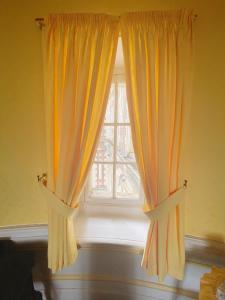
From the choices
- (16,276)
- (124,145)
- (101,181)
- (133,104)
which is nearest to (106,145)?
(124,145)

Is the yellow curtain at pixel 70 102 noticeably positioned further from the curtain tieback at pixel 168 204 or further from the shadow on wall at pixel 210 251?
the shadow on wall at pixel 210 251

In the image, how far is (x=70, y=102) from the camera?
1156 mm

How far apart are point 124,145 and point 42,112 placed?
0.62 metres

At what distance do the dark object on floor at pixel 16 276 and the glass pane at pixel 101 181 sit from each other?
1.95ft

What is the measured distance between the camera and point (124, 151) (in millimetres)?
1570

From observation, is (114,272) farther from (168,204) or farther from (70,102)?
(70,102)

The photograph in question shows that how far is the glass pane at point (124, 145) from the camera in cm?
155

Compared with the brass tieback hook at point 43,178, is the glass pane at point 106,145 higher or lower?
higher

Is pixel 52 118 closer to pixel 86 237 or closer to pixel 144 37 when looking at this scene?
pixel 144 37

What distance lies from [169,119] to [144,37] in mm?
453

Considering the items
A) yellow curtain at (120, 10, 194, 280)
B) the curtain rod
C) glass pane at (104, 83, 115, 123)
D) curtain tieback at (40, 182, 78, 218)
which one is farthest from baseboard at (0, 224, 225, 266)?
the curtain rod

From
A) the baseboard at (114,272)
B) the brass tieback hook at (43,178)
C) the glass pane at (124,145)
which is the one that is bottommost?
the baseboard at (114,272)

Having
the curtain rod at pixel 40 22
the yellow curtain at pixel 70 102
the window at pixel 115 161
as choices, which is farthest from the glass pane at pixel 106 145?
the curtain rod at pixel 40 22

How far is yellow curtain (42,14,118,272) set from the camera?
1.13 meters
